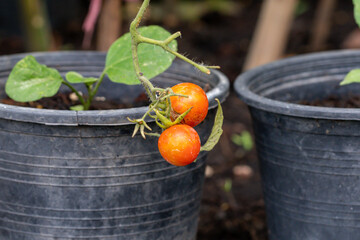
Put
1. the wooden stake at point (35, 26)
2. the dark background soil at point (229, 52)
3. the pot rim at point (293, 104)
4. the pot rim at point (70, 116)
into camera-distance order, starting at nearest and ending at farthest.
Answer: the pot rim at point (70, 116)
the pot rim at point (293, 104)
the dark background soil at point (229, 52)
the wooden stake at point (35, 26)

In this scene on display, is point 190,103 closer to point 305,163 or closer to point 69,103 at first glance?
point 305,163

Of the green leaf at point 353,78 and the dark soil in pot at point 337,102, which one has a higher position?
the green leaf at point 353,78

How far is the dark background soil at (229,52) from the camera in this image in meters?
2.07

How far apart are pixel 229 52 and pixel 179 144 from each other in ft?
8.73

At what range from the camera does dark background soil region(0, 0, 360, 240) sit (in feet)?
6.81

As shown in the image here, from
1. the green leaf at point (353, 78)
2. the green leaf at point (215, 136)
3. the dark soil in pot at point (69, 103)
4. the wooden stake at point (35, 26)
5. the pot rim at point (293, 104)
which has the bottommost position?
the wooden stake at point (35, 26)

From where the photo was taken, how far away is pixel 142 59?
1.49 m

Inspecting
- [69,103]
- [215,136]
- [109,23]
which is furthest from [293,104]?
[109,23]

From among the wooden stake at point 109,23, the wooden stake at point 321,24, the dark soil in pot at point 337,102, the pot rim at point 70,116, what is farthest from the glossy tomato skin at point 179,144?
the wooden stake at point 321,24

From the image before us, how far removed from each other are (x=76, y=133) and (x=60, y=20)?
2.83 metres

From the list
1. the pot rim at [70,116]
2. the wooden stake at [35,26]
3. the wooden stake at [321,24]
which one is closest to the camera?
the pot rim at [70,116]

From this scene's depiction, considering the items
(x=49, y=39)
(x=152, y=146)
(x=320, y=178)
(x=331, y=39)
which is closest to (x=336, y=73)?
(x=320, y=178)

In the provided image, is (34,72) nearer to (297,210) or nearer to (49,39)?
(297,210)

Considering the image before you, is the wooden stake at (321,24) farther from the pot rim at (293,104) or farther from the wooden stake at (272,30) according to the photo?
the pot rim at (293,104)
